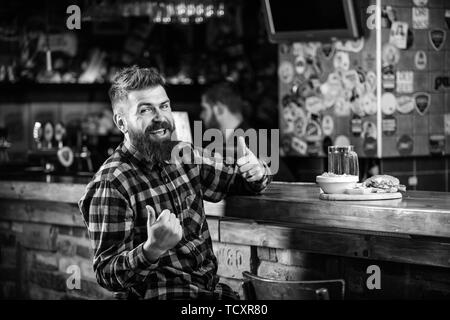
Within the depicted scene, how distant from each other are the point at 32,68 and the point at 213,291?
19.2 feet

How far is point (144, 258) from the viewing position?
2973 mm

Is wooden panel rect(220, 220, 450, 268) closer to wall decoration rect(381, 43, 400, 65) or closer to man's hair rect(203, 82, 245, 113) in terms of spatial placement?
man's hair rect(203, 82, 245, 113)

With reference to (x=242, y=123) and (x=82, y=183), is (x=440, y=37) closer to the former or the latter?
(x=242, y=123)

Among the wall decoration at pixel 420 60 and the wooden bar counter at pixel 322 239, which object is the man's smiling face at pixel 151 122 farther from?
the wall decoration at pixel 420 60

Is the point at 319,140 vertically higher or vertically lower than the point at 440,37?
lower

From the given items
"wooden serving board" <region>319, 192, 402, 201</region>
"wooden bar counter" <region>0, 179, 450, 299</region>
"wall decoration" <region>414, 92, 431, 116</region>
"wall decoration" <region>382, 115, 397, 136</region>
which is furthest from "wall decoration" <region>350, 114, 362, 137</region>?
"wooden serving board" <region>319, 192, 402, 201</region>

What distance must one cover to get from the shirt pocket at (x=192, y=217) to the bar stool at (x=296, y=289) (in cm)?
52

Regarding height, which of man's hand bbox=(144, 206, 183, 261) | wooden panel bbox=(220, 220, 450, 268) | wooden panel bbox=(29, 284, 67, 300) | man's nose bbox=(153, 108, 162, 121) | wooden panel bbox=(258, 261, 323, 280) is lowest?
wooden panel bbox=(29, 284, 67, 300)

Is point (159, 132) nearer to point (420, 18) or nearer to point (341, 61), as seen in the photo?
point (341, 61)

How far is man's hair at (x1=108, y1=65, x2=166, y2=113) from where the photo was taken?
10.9ft

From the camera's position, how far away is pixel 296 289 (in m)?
2.78

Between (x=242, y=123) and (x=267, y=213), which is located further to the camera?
(x=242, y=123)

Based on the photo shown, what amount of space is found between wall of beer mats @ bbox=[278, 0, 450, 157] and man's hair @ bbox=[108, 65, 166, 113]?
3.03 meters

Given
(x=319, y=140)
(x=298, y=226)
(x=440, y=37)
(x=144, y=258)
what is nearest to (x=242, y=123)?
(x=319, y=140)
